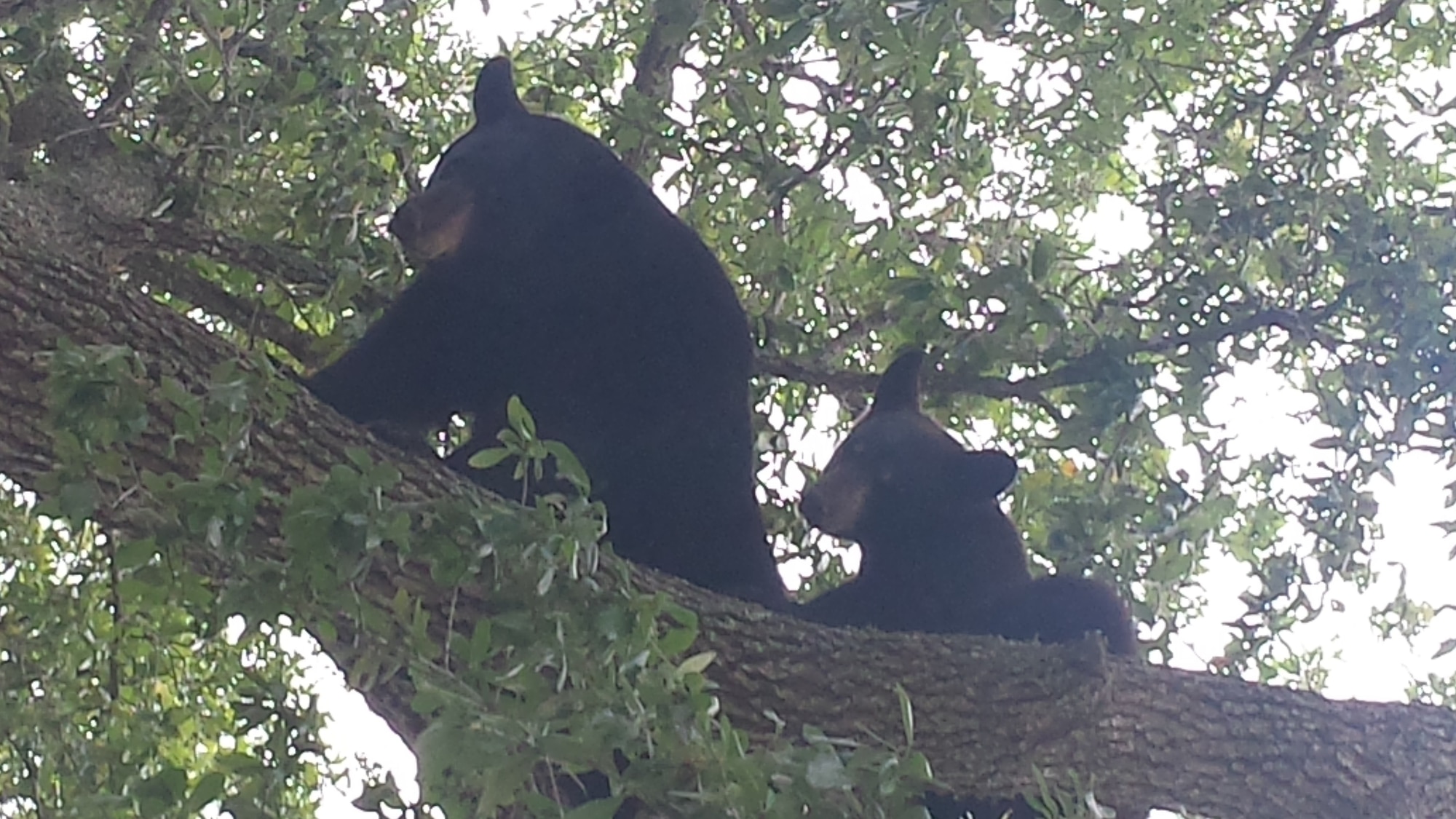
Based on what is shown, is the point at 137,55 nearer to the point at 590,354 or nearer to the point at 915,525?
the point at 590,354

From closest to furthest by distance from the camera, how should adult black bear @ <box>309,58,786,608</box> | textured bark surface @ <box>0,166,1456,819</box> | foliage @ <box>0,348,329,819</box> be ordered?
foliage @ <box>0,348,329,819</box>, textured bark surface @ <box>0,166,1456,819</box>, adult black bear @ <box>309,58,786,608</box>

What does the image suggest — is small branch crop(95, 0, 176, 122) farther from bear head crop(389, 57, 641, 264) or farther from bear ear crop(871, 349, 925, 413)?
bear ear crop(871, 349, 925, 413)

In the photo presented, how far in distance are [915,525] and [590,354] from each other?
0.95m

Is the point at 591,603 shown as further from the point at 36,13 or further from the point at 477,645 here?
→ the point at 36,13

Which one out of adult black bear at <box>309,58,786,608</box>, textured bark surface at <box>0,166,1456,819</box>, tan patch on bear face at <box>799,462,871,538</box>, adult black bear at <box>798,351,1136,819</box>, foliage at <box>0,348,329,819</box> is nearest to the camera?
foliage at <box>0,348,329,819</box>

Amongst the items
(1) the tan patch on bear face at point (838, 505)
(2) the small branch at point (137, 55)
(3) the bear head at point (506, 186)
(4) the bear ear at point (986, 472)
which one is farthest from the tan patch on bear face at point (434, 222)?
(4) the bear ear at point (986, 472)

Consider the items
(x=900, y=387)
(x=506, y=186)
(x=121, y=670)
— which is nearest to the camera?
(x=121, y=670)

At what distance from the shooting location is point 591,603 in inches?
80.2

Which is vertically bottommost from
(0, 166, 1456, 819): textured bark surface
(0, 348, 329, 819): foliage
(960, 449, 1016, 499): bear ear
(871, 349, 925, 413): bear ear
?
(0, 348, 329, 819): foliage

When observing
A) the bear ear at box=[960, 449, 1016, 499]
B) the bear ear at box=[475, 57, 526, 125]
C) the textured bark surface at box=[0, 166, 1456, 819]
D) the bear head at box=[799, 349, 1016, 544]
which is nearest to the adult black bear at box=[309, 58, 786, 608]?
the bear ear at box=[475, 57, 526, 125]

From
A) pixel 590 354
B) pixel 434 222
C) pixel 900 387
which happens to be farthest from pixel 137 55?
pixel 900 387

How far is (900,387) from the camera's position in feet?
13.1

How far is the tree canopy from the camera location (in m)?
1.99

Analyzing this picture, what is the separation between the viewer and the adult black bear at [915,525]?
12.5 feet
